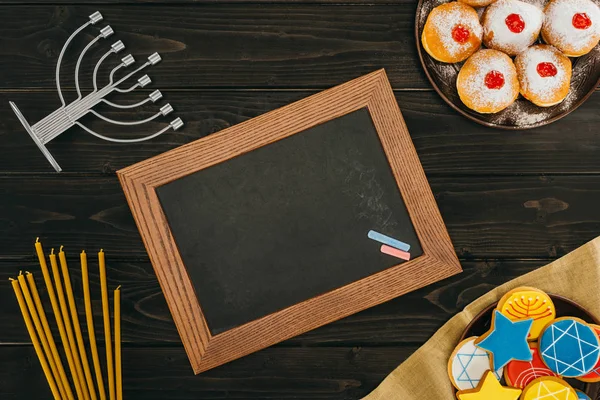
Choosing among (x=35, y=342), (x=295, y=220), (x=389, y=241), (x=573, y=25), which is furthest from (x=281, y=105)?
(x=35, y=342)

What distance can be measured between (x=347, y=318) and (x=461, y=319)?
221 mm

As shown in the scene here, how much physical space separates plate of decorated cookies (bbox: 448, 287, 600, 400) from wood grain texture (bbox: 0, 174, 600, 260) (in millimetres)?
113

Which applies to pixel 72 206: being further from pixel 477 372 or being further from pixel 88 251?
pixel 477 372

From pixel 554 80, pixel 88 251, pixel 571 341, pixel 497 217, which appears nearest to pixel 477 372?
pixel 571 341

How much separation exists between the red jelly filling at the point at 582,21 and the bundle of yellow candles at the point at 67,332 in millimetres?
955

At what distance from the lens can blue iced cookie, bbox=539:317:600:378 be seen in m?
0.92

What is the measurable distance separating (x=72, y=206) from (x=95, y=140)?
13 cm

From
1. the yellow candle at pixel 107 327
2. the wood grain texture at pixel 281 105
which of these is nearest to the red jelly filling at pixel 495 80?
the wood grain texture at pixel 281 105

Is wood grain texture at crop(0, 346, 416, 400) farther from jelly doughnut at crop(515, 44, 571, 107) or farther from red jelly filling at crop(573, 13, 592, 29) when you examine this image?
red jelly filling at crop(573, 13, 592, 29)

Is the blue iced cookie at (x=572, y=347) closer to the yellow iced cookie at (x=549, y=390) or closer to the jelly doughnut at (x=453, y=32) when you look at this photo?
the yellow iced cookie at (x=549, y=390)

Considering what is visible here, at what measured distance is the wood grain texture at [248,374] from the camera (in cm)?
99

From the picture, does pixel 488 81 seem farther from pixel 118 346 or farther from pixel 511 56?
pixel 118 346

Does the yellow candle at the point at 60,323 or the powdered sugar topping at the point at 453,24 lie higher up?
the powdered sugar topping at the point at 453,24

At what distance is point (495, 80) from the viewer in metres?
0.90
